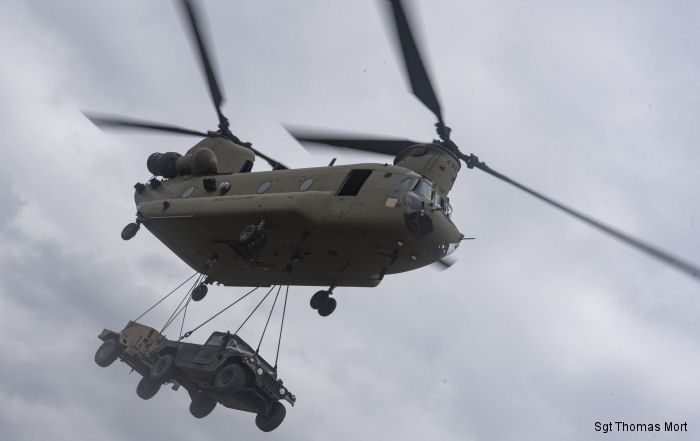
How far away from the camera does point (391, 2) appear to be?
1001 cm

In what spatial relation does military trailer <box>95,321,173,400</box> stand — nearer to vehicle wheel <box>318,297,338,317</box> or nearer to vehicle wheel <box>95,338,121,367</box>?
vehicle wheel <box>95,338,121,367</box>

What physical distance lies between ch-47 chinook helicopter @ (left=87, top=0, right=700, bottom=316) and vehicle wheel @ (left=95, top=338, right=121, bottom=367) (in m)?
3.17

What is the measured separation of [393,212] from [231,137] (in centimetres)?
961

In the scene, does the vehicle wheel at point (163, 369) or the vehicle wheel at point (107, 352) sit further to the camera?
the vehicle wheel at point (107, 352)

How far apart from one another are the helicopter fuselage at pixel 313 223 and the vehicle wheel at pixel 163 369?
3.07 meters

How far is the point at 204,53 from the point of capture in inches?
720

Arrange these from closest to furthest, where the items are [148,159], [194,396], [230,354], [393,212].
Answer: [393,212] → [230,354] → [194,396] → [148,159]

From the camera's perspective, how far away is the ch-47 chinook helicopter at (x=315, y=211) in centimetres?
1432

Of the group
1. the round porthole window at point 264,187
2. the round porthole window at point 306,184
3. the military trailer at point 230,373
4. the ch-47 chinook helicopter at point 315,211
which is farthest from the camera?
the round porthole window at point 264,187

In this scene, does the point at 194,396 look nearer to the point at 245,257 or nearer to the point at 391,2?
the point at 245,257

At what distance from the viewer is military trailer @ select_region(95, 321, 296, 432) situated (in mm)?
15594

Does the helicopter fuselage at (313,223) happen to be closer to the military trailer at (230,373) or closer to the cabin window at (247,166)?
the cabin window at (247,166)

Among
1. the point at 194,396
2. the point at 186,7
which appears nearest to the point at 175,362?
the point at 194,396

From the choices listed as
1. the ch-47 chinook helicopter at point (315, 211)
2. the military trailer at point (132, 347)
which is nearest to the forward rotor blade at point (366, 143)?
the ch-47 chinook helicopter at point (315, 211)
